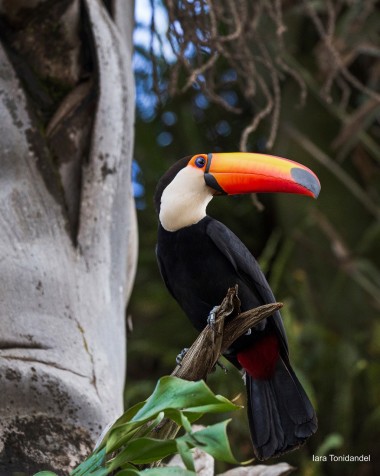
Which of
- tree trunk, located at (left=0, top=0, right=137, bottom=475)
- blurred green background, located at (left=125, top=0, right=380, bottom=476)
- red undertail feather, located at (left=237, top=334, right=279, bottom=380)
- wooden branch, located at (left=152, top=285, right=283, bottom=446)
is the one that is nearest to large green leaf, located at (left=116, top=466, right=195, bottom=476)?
wooden branch, located at (left=152, top=285, right=283, bottom=446)

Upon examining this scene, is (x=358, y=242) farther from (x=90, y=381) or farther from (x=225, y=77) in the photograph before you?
(x=90, y=381)

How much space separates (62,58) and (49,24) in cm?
11

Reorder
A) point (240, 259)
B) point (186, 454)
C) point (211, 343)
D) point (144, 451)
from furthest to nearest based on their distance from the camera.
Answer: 1. point (240, 259)
2. point (211, 343)
3. point (144, 451)
4. point (186, 454)

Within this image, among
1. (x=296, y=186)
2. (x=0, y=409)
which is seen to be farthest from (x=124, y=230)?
(x=0, y=409)

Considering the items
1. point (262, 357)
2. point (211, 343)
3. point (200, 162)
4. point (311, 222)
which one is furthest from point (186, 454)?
point (311, 222)

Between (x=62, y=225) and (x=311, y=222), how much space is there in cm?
264

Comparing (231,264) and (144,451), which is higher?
(231,264)

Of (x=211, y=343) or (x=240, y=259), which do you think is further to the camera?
(x=240, y=259)

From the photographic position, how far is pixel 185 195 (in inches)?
103

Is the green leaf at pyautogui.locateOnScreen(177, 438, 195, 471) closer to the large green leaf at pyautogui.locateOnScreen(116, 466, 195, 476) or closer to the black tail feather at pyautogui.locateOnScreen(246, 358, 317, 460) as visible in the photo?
the large green leaf at pyautogui.locateOnScreen(116, 466, 195, 476)

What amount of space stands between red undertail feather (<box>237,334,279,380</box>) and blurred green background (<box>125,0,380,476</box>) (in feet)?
5.49

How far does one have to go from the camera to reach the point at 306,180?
7.61 feet

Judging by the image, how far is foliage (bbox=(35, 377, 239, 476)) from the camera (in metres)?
1.56

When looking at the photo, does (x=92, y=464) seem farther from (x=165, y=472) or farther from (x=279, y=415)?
(x=279, y=415)
